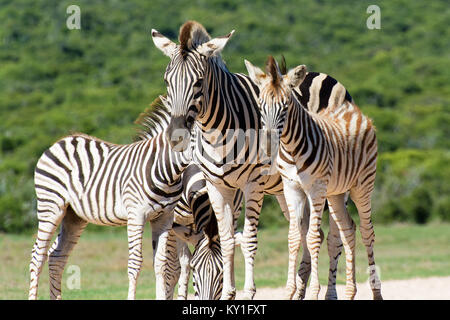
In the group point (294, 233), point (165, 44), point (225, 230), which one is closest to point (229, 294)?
point (225, 230)

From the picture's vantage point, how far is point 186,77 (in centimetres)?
835

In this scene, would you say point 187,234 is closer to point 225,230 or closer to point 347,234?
point 225,230

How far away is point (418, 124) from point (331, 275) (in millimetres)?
49610

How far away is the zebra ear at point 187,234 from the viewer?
34.2ft

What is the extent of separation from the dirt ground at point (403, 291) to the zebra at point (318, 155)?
2506 mm

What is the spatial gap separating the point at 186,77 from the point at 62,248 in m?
3.48

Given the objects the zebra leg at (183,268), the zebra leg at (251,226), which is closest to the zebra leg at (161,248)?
the zebra leg at (251,226)

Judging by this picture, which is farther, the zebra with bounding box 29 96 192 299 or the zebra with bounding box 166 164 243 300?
the zebra with bounding box 166 164 243 300

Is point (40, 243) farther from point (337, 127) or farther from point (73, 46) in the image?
point (73, 46)

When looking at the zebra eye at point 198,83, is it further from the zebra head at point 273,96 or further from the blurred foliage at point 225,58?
the blurred foliage at point 225,58

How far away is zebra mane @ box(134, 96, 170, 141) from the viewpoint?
10.8 meters

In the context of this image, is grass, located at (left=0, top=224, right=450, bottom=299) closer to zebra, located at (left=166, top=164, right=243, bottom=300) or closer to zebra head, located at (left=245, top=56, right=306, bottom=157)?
zebra, located at (left=166, top=164, right=243, bottom=300)

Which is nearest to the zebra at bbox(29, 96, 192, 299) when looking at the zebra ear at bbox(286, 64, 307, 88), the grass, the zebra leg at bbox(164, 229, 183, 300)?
the zebra leg at bbox(164, 229, 183, 300)
